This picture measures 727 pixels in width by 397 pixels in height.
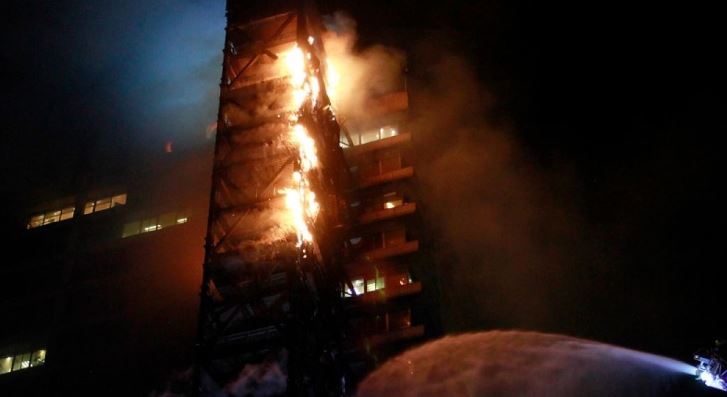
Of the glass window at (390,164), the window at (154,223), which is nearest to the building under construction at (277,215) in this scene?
the glass window at (390,164)

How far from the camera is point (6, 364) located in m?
26.2

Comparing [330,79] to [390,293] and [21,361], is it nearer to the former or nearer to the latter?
[390,293]

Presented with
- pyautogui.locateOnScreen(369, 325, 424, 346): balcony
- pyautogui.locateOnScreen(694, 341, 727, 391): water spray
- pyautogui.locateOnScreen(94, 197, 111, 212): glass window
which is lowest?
pyautogui.locateOnScreen(694, 341, 727, 391): water spray

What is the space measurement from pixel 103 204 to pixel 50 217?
376 cm

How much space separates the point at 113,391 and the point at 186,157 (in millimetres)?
10694

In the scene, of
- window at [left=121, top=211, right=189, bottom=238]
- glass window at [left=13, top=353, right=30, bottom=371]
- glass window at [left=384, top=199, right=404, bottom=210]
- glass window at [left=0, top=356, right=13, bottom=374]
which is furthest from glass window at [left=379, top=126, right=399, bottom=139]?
glass window at [left=0, top=356, right=13, bottom=374]

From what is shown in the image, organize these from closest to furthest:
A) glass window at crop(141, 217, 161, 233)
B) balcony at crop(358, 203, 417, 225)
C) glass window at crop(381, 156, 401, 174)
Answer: balcony at crop(358, 203, 417, 225) → glass window at crop(381, 156, 401, 174) → glass window at crop(141, 217, 161, 233)

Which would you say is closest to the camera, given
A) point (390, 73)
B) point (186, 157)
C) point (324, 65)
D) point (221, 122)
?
point (221, 122)

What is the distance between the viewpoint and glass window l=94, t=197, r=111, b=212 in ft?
96.2

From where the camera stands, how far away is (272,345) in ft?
39.3

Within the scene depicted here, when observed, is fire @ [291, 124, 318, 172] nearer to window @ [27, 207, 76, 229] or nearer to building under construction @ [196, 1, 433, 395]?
building under construction @ [196, 1, 433, 395]

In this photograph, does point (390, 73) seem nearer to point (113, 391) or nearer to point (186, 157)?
point (186, 157)

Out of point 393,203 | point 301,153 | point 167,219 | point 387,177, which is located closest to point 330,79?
point 301,153

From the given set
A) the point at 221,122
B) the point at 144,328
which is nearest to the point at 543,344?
the point at 221,122
